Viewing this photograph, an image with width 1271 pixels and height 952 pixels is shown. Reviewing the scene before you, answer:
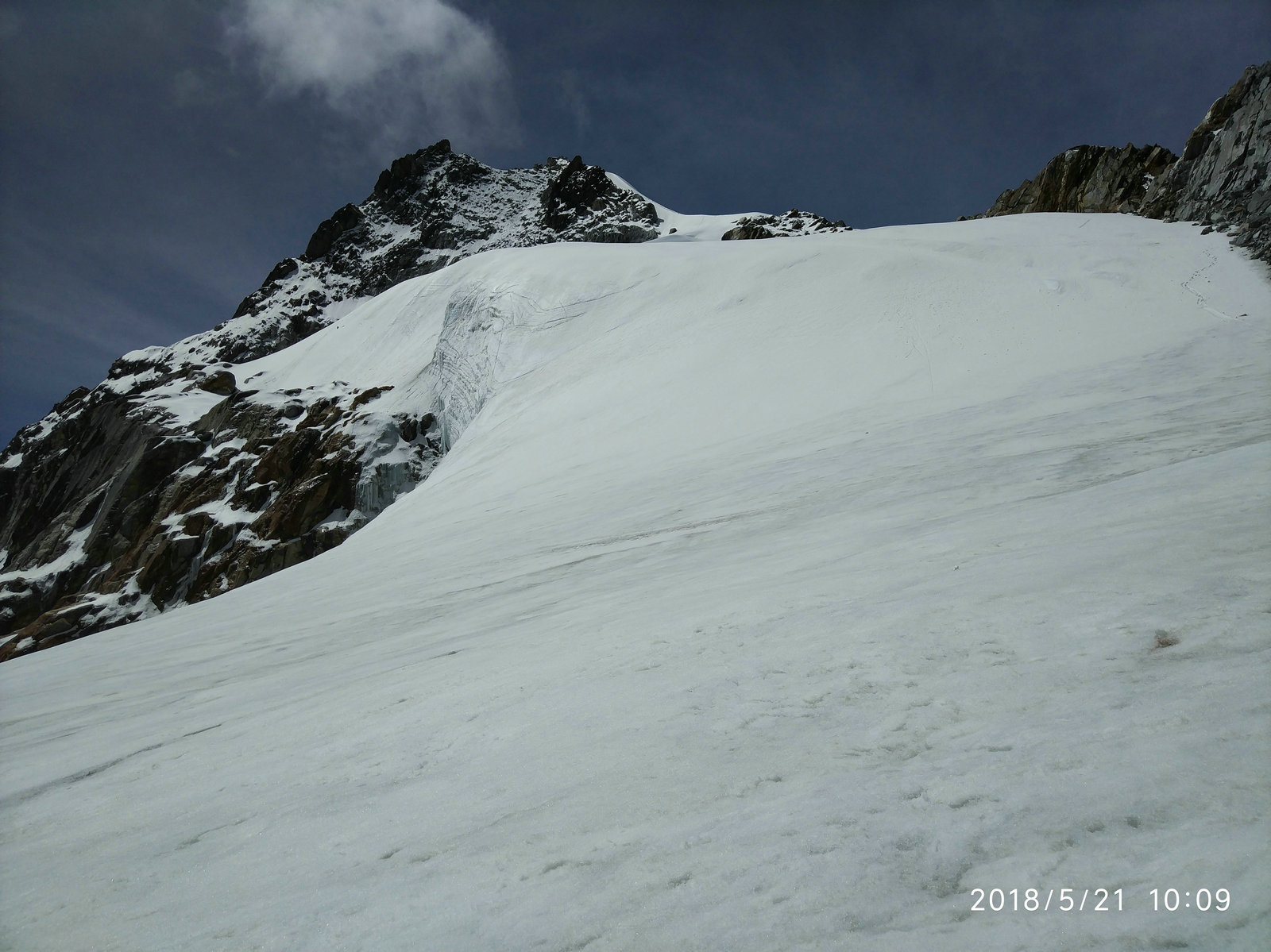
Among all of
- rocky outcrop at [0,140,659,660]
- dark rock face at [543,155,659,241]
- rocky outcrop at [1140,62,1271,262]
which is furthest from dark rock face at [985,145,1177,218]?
dark rock face at [543,155,659,241]

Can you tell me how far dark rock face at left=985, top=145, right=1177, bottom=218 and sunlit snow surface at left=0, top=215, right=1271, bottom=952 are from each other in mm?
25757

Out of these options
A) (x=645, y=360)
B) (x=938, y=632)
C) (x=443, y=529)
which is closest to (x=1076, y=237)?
(x=645, y=360)

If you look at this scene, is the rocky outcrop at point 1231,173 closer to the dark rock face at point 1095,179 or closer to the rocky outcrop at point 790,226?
the dark rock face at point 1095,179

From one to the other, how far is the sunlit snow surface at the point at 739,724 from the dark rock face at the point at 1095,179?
25757 mm

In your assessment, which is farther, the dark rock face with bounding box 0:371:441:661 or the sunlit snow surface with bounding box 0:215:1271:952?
the dark rock face with bounding box 0:371:441:661

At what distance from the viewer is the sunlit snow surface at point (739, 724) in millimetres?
1469

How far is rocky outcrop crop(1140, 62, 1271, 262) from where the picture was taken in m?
15.3

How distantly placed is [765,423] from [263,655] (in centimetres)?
727

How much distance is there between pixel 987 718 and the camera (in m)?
1.92

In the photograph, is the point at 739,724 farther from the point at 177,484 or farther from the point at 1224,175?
the point at 177,484
